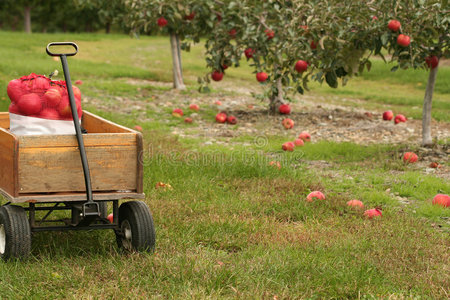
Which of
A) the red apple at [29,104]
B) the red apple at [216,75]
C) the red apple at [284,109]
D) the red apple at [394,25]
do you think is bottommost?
the red apple at [284,109]

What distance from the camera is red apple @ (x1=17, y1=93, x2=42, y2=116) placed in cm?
393

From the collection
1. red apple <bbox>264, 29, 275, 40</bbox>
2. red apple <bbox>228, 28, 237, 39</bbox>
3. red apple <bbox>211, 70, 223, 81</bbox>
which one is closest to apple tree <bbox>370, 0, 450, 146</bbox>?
red apple <bbox>264, 29, 275, 40</bbox>

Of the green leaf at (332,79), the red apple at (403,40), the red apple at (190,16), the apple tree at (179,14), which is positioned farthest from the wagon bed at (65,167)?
the red apple at (190,16)

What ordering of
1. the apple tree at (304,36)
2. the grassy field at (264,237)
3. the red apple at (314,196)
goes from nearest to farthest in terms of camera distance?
the grassy field at (264,237) < the red apple at (314,196) < the apple tree at (304,36)

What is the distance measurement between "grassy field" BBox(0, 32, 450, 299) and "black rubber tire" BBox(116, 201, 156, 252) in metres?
0.09

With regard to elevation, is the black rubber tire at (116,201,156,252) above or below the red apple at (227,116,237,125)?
above

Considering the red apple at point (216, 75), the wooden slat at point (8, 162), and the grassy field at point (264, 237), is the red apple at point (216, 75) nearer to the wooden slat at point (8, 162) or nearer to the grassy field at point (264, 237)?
the grassy field at point (264, 237)

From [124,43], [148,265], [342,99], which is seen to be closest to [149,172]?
[148,265]

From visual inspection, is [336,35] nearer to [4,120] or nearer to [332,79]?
[332,79]

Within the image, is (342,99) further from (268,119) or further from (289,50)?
(289,50)

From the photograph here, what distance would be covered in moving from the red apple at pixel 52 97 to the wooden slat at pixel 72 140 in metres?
0.43

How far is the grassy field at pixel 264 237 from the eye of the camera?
3389mm

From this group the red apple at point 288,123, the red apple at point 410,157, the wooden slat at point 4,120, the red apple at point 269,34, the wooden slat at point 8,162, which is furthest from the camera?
the red apple at point 288,123

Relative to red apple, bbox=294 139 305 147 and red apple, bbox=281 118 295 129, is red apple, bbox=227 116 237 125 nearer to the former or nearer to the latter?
red apple, bbox=281 118 295 129
